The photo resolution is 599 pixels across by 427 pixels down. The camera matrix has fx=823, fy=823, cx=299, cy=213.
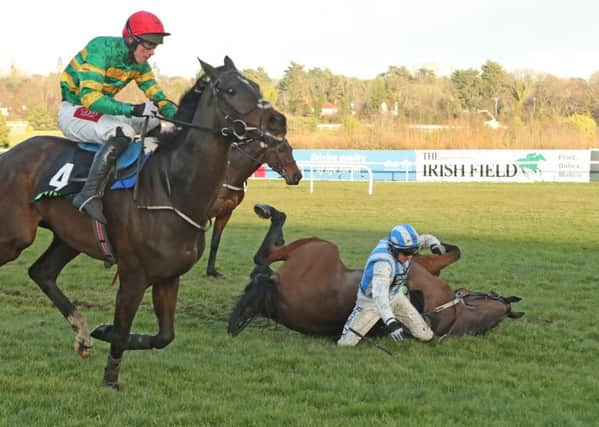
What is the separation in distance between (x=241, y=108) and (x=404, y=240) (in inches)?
84.2

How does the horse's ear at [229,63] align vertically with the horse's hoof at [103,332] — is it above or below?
above

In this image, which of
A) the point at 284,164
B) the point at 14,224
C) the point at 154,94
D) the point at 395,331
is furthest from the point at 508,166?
the point at 14,224

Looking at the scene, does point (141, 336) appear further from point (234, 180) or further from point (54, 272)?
point (234, 180)

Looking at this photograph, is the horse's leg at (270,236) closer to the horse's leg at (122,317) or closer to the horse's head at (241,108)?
the horse's leg at (122,317)

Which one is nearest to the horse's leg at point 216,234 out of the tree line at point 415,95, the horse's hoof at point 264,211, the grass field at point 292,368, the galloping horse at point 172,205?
the grass field at point 292,368

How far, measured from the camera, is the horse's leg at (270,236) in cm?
713

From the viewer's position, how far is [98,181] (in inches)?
203

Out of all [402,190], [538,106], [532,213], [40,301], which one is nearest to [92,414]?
[40,301]

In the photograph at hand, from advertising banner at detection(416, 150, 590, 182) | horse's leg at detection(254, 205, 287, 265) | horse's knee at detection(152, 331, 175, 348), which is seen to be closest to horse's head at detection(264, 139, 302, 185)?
horse's leg at detection(254, 205, 287, 265)

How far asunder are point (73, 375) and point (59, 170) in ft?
4.58

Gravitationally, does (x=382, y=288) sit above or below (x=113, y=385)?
above

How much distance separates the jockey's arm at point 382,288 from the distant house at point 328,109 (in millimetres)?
63734

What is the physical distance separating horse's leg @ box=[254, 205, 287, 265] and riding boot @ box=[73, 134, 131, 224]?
2180 millimetres

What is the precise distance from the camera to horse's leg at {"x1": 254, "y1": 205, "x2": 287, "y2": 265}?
7.13 metres
